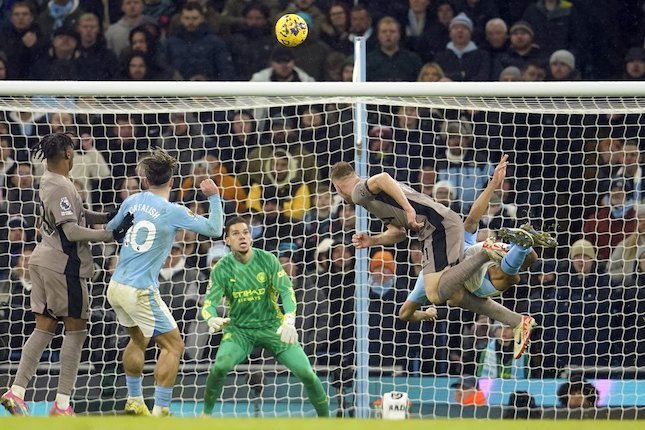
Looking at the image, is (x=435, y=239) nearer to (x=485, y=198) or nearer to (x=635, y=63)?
(x=485, y=198)

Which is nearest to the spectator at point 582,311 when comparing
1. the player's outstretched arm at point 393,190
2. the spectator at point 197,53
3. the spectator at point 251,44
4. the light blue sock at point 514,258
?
the light blue sock at point 514,258

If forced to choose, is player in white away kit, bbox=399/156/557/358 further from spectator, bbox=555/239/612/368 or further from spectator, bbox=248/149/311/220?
spectator, bbox=248/149/311/220

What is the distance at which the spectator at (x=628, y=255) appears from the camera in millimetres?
10258

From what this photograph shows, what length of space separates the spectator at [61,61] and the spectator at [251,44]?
4.95ft

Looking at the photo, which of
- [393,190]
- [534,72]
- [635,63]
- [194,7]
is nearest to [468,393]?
[393,190]

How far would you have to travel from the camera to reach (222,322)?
942 cm

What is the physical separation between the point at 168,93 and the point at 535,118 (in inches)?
173

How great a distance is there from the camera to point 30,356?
902 centimetres

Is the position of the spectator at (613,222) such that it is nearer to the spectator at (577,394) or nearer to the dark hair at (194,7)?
the spectator at (577,394)

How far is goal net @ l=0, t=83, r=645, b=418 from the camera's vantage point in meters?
10.1

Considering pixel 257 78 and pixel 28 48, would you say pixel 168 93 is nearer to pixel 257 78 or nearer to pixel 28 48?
pixel 257 78

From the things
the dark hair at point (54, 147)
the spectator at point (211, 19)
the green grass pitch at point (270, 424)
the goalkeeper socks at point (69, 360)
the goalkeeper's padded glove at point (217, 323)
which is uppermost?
the spectator at point (211, 19)

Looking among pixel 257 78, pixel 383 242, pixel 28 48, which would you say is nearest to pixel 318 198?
pixel 383 242

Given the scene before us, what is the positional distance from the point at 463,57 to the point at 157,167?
4.26 metres
